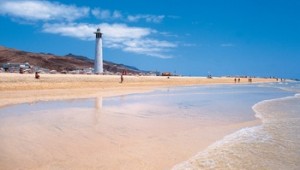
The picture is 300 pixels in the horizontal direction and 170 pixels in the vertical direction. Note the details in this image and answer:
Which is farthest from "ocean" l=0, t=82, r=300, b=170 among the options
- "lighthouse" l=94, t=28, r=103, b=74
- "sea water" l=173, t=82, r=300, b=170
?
"lighthouse" l=94, t=28, r=103, b=74

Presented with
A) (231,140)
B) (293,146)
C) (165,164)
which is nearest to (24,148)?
(165,164)

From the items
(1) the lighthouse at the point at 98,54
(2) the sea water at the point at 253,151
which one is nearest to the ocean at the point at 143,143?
(2) the sea water at the point at 253,151

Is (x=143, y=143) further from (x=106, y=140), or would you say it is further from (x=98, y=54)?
(x=98, y=54)

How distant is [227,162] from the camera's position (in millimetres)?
5199

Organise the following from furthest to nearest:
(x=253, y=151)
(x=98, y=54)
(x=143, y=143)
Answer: (x=98, y=54) < (x=143, y=143) < (x=253, y=151)

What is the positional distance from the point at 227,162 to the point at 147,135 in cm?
263

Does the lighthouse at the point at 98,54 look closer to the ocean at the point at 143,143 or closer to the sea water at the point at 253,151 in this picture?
the ocean at the point at 143,143

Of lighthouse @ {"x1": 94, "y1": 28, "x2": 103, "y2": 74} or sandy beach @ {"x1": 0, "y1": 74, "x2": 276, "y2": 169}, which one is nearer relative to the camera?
sandy beach @ {"x1": 0, "y1": 74, "x2": 276, "y2": 169}

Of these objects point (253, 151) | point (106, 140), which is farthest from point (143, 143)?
point (253, 151)

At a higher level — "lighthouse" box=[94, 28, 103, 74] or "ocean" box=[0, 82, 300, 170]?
"lighthouse" box=[94, 28, 103, 74]

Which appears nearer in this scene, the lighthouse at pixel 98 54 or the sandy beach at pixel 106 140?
the sandy beach at pixel 106 140

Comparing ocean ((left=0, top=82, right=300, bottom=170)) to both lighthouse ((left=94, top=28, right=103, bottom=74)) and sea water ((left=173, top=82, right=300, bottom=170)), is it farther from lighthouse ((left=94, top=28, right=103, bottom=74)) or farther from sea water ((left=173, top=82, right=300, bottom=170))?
lighthouse ((left=94, top=28, right=103, bottom=74))

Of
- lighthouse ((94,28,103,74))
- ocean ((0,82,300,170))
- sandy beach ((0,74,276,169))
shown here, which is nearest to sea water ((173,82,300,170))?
ocean ((0,82,300,170))

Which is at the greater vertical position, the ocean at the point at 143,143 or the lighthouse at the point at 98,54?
the lighthouse at the point at 98,54
